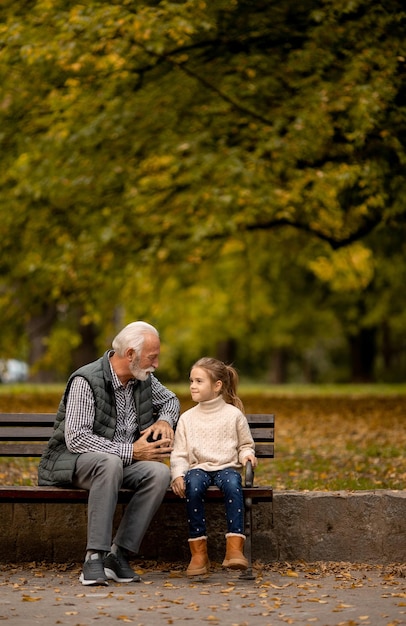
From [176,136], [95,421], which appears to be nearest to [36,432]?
[95,421]

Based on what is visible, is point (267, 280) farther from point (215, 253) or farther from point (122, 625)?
point (122, 625)

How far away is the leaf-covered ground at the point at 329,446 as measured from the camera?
8008mm

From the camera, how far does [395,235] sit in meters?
16.5

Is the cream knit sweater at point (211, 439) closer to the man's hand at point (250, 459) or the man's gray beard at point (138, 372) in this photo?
the man's hand at point (250, 459)

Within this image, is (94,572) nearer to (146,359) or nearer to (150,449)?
(150,449)

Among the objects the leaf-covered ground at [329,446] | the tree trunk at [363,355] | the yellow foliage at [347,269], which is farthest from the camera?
the tree trunk at [363,355]

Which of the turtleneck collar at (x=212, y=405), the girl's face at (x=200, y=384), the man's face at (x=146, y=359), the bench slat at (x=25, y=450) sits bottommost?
the bench slat at (x=25, y=450)

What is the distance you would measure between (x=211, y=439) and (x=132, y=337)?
2.40 ft

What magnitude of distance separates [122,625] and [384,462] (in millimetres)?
4642

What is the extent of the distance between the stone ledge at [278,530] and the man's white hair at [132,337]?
105 cm

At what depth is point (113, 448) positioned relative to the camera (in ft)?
19.4

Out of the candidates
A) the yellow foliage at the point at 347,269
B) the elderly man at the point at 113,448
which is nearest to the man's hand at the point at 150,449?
the elderly man at the point at 113,448

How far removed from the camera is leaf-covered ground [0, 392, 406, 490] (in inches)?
315

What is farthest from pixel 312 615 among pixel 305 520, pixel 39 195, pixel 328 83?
pixel 39 195
